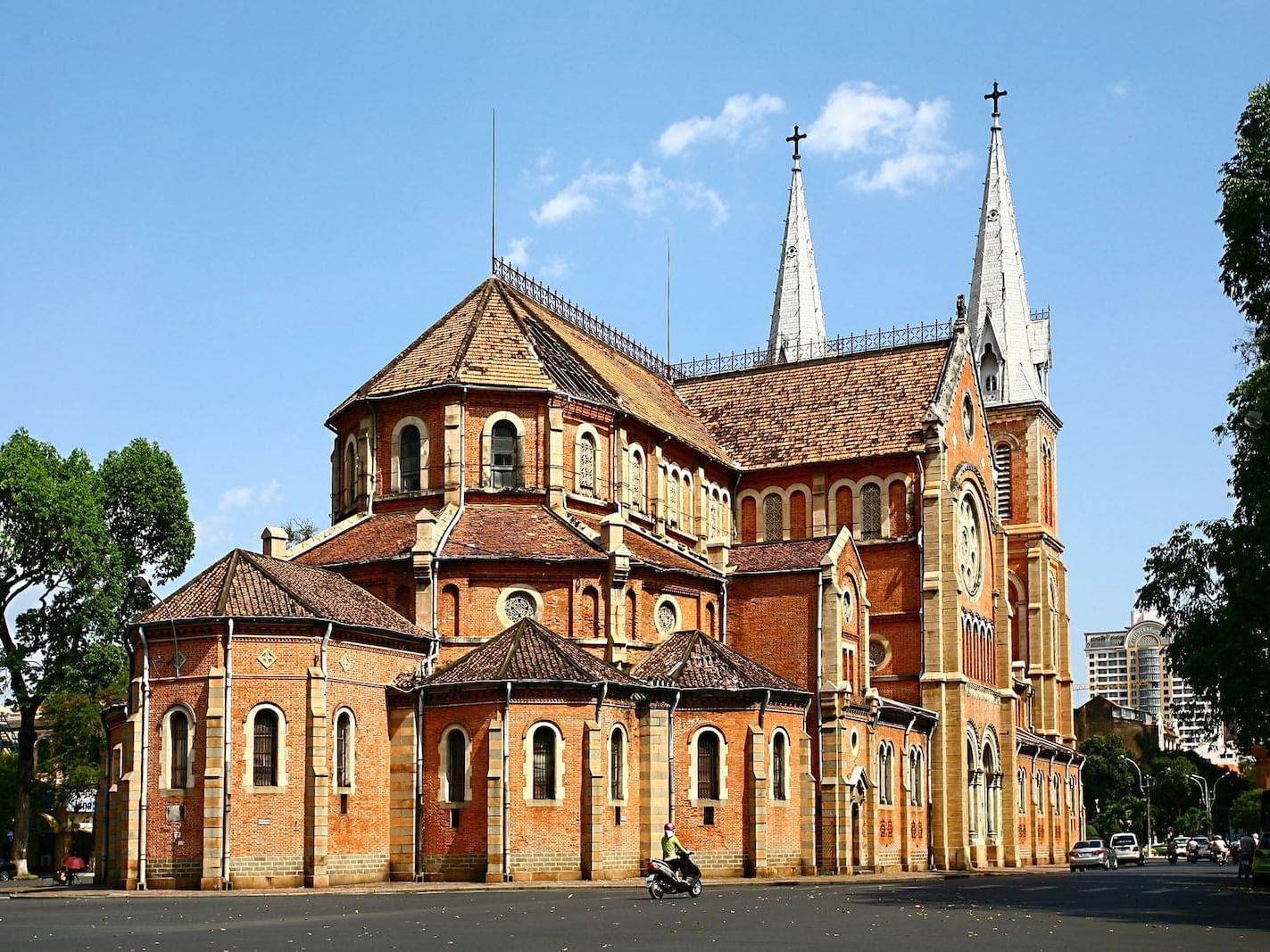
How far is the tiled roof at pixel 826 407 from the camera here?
69.1 metres

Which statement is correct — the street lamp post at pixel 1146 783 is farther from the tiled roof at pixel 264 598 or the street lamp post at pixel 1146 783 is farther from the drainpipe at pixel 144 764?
the drainpipe at pixel 144 764

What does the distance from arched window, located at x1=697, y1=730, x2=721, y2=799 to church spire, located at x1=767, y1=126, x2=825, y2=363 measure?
1665 inches

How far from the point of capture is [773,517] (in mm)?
70688

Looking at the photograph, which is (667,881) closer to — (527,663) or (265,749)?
(527,663)

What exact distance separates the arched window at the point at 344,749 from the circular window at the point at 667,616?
495 inches

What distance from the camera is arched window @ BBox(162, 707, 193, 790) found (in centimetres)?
4619

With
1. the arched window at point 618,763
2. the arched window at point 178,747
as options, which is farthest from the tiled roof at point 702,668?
the arched window at point 178,747

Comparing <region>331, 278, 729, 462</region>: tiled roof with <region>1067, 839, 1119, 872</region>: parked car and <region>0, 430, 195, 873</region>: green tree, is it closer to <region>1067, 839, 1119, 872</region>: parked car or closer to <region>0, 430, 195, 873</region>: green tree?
<region>0, 430, 195, 873</region>: green tree

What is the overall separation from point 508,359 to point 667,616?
10820mm

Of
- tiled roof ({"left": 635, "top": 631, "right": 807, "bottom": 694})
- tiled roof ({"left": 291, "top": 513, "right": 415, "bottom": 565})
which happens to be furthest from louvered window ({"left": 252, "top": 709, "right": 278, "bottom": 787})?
tiled roof ({"left": 635, "top": 631, "right": 807, "bottom": 694})

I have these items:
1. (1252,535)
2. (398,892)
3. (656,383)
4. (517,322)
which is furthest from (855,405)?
(398,892)

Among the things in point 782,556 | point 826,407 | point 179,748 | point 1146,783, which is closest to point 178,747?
point 179,748

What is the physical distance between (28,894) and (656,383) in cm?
3665

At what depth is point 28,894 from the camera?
47562 millimetres
